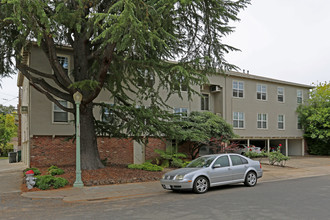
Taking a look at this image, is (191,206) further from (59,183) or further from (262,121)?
(262,121)

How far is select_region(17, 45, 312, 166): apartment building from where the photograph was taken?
19.8m

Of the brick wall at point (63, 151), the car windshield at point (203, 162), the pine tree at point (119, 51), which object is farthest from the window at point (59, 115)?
the car windshield at point (203, 162)

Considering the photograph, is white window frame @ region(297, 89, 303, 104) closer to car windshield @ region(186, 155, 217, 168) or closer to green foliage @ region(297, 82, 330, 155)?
green foliage @ region(297, 82, 330, 155)

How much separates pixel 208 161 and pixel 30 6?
8313mm

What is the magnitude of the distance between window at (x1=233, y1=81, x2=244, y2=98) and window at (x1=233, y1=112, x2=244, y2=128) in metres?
1.73

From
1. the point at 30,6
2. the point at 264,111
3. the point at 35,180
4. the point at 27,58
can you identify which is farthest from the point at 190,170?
the point at 264,111

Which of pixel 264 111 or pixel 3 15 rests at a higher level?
pixel 3 15

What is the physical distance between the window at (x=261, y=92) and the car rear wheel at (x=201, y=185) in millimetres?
21848

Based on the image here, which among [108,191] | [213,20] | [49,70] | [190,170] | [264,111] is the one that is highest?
[213,20]

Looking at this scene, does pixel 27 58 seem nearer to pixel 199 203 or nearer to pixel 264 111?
pixel 199 203

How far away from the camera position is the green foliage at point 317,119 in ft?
104

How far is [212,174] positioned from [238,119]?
1893 cm

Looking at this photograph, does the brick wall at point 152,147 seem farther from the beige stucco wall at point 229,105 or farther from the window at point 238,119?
the window at point 238,119

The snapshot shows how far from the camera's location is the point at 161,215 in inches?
300
